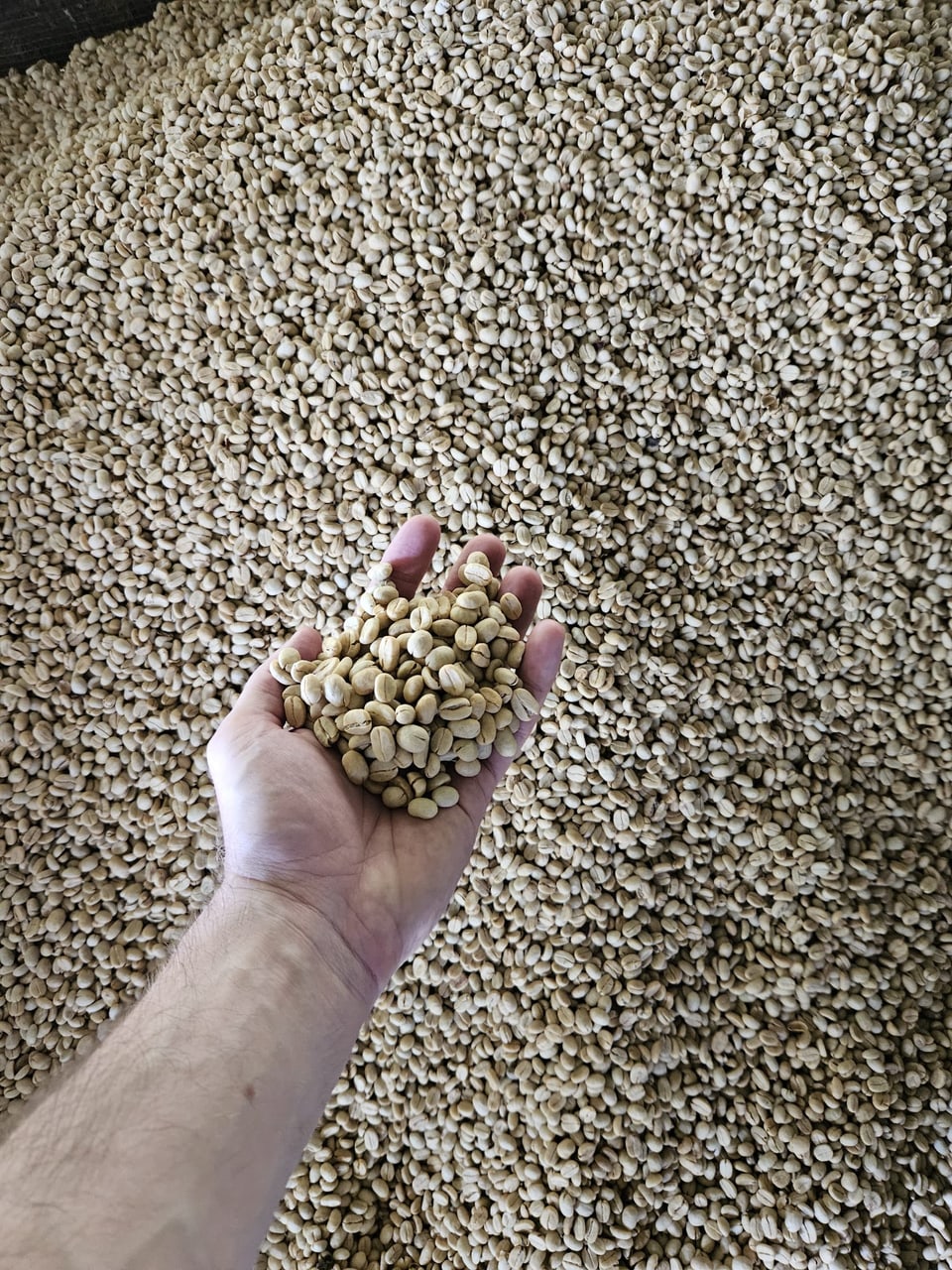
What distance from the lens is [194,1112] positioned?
3.22ft

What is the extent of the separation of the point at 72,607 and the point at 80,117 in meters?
1.17

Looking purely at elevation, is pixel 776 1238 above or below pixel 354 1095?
above

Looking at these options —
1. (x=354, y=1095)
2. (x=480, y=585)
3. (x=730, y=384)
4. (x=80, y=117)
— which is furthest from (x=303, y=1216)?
(x=80, y=117)

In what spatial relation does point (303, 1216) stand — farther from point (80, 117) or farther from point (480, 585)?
point (80, 117)

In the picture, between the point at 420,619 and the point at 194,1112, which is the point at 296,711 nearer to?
the point at 420,619

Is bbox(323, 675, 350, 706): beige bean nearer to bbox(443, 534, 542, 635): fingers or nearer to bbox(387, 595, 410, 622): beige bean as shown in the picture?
bbox(387, 595, 410, 622): beige bean

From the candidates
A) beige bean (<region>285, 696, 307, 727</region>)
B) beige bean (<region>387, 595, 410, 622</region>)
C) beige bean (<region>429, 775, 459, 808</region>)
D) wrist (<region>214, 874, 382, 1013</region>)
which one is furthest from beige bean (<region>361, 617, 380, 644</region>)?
wrist (<region>214, 874, 382, 1013</region>)

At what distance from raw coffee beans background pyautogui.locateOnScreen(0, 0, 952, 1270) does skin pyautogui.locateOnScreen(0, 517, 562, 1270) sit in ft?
1.36

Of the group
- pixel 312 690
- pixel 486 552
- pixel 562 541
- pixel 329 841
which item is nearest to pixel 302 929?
pixel 329 841

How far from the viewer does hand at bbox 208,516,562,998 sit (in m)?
1.19

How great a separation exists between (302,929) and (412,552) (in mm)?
623

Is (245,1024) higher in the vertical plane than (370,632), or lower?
lower

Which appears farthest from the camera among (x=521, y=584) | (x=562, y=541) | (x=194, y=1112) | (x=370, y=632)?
(x=562, y=541)

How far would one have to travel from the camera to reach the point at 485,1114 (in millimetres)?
1659
